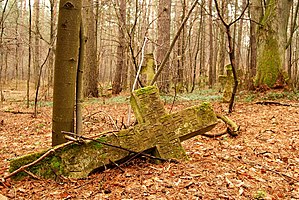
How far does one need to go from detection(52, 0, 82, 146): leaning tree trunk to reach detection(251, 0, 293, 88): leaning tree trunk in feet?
28.4

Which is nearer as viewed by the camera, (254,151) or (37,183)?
(37,183)

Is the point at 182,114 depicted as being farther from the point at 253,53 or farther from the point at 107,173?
the point at 253,53

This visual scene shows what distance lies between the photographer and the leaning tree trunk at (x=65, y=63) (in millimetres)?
3232

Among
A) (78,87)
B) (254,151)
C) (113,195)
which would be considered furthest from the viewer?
(254,151)

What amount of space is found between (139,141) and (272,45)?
865 cm

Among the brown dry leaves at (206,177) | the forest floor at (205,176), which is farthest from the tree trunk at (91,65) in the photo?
the brown dry leaves at (206,177)

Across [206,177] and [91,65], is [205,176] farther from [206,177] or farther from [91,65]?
[91,65]

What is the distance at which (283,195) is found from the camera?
112 inches

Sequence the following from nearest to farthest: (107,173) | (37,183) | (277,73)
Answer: (37,183) < (107,173) < (277,73)

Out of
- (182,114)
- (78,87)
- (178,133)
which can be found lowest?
(178,133)

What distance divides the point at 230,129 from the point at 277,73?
20.8 ft

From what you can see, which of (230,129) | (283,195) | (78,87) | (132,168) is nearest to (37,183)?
(132,168)

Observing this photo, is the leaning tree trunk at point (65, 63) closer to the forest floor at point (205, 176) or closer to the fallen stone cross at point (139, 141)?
the fallen stone cross at point (139, 141)

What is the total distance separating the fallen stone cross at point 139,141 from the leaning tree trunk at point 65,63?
14.7 inches
